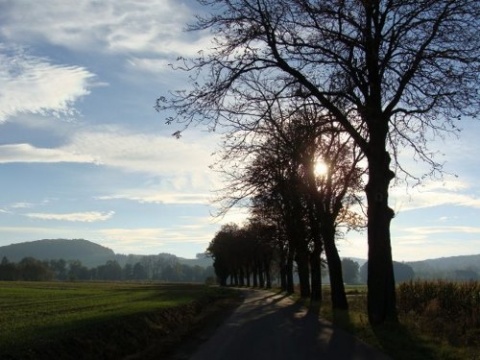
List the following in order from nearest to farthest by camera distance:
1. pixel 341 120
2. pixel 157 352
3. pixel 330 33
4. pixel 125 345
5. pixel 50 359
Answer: pixel 50 359 → pixel 157 352 → pixel 125 345 → pixel 330 33 → pixel 341 120

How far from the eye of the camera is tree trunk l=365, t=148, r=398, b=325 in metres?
17.6

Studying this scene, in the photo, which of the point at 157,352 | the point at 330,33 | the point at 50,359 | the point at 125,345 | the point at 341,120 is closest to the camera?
the point at 50,359

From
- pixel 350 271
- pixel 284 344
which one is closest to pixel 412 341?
pixel 284 344

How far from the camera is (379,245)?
1767 centimetres

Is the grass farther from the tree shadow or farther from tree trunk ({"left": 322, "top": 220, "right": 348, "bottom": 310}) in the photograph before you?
tree trunk ({"left": 322, "top": 220, "right": 348, "bottom": 310})

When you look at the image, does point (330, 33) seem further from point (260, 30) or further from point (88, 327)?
point (88, 327)

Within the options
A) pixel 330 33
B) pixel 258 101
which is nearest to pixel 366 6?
pixel 330 33

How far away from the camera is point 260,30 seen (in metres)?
17.1

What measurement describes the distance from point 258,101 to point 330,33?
3.41 m

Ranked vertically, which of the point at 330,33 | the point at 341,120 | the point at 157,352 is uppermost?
the point at 330,33

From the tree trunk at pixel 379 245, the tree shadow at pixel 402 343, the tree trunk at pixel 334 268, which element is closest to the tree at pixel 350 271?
the tree trunk at pixel 334 268

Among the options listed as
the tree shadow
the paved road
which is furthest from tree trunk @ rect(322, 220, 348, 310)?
the tree shadow

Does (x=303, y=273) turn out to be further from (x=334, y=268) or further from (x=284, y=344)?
(x=284, y=344)

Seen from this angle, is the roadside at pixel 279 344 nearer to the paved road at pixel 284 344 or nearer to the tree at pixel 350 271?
the paved road at pixel 284 344
